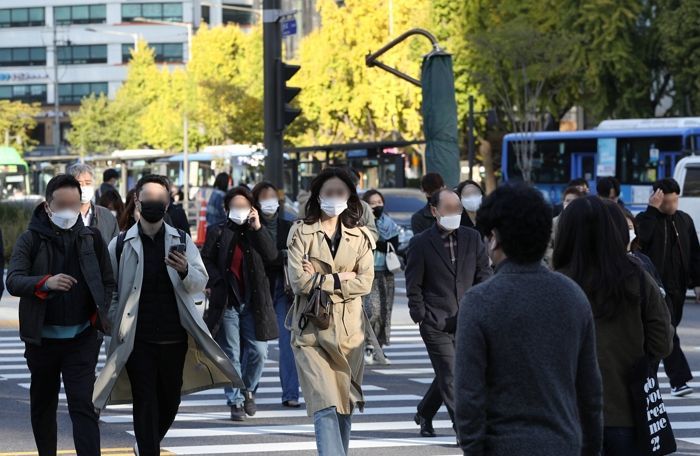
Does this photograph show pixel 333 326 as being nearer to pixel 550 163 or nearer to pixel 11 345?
pixel 11 345

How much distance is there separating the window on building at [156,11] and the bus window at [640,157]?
81411 mm

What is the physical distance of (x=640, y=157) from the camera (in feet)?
136

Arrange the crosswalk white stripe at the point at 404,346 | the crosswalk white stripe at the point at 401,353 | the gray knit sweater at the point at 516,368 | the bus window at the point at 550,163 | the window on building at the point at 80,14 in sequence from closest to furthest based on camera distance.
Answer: the gray knit sweater at the point at 516,368, the crosswalk white stripe at the point at 401,353, the crosswalk white stripe at the point at 404,346, the bus window at the point at 550,163, the window on building at the point at 80,14

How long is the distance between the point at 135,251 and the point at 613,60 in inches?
1673

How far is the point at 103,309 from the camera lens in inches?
337

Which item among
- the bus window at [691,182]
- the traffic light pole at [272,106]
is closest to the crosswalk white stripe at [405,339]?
the traffic light pole at [272,106]

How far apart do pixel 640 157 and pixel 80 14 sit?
8726cm

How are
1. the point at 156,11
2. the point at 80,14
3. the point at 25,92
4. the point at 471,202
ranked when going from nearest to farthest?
the point at 471,202, the point at 156,11, the point at 25,92, the point at 80,14

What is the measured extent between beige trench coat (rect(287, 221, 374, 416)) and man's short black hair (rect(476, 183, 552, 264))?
3658 millimetres

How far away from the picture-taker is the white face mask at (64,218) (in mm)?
8562

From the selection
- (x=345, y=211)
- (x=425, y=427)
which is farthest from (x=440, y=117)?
(x=345, y=211)

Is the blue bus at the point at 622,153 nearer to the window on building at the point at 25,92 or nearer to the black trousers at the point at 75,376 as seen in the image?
the black trousers at the point at 75,376

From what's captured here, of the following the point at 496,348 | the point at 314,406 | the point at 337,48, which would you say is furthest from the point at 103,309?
the point at 337,48

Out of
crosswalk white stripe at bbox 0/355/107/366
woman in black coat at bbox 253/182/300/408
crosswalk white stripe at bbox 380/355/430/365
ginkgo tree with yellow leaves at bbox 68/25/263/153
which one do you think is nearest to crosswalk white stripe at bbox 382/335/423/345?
crosswalk white stripe at bbox 380/355/430/365
